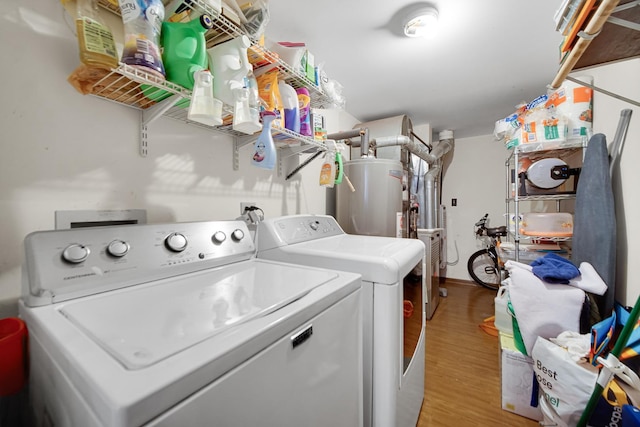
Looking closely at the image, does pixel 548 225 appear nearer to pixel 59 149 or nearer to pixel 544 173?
pixel 544 173

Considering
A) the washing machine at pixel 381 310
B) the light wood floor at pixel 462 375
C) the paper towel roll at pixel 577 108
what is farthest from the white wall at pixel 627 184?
the washing machine at pixel 381 310

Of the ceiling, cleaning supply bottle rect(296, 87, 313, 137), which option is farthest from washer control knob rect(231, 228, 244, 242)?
the ceiling

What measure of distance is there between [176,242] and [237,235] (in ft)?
0.84

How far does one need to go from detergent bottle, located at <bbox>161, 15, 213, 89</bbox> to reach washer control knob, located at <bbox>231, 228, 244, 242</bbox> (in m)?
0.56

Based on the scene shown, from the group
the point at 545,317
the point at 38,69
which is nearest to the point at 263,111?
the point at 38,69

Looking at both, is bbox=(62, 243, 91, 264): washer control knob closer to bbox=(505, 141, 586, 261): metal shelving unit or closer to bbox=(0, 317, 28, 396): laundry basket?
bbox=(0, 317, 28, 396): laundry basket

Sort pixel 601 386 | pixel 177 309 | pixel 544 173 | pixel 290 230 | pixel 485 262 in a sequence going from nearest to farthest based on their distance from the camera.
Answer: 1. pixel 177 309
2. pixel 601 386
3. pixel 290 230
4. pixel 544 173
5. pixel 485 262

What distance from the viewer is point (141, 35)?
744mm

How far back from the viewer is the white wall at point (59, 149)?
761 millimetres

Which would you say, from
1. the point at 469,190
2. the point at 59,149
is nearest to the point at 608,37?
the point at 59,149

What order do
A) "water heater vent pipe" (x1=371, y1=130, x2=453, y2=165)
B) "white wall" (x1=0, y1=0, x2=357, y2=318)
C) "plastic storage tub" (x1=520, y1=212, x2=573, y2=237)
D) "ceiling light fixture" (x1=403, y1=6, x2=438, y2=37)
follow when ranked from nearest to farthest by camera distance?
"white wall" (x1=0, y1=0, x2=357, y2=318) < "ceiling light fixture" (x1=403, y1=6, x2=438, y2=37) < "plastic storage tub" (x1=520, y1=212, x2=573, y2=237) < "water heater vent pipe" (x1=371, y1=130, x2=453, y2=165)

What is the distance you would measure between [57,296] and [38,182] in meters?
0.47

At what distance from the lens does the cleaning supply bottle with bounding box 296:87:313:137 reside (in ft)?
4.66

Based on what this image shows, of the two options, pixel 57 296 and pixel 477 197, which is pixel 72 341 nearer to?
pixel 57 296
